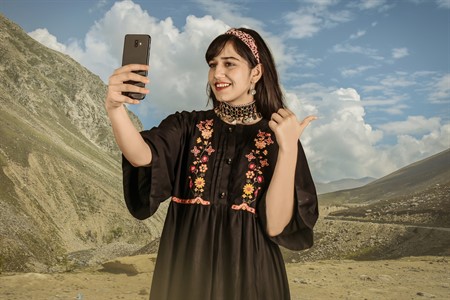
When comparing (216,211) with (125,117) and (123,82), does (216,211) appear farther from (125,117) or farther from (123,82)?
(123,82)

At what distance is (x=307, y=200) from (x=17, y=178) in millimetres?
40641

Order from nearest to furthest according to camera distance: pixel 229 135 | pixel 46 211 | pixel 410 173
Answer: pixel 229 135
pixel 46 211
pixel 410 173

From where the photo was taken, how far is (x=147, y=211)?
3174 mm

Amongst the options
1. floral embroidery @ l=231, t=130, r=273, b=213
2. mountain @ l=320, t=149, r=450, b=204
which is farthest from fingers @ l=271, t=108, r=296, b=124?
mountain @ l=320, t=149, r=450, b=204

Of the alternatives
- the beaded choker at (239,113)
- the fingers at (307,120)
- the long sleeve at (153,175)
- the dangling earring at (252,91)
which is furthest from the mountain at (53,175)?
the fingers at (307,120)

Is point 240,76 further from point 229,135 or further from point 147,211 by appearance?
point 147,211

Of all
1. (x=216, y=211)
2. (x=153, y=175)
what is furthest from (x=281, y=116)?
(x=153, y=175)

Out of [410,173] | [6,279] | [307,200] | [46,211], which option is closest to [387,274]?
[6,279]

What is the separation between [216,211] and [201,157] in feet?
1.14

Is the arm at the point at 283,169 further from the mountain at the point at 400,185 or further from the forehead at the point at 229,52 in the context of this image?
the mountain at the point at 400,185

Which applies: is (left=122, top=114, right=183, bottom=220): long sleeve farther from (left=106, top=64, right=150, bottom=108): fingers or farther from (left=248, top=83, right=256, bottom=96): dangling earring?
(left=248, top=83, right=256, bottom=96): dangling earring

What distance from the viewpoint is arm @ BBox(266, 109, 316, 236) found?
293 centimetres

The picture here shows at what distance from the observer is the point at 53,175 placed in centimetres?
4519

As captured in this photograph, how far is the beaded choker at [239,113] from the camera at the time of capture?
133 inches
